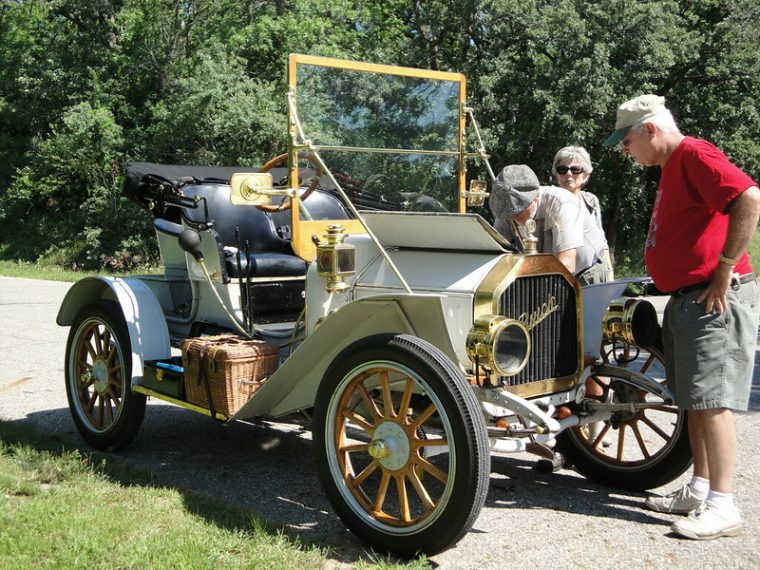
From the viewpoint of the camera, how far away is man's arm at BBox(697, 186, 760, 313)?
133 inches

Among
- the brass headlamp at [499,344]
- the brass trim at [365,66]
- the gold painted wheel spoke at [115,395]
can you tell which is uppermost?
the brass trim at [365,66]

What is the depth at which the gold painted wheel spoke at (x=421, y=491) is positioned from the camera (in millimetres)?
3305

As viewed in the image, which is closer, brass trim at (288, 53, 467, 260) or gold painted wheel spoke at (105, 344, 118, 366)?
brass trim at (288, 53, 467, 260)

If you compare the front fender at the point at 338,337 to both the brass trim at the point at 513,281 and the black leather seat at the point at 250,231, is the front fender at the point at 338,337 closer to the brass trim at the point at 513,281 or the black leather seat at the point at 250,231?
the brass trim at the point at 513,281

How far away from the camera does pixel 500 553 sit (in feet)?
11.4

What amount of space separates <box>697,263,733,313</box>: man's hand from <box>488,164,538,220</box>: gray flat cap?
3.07ft

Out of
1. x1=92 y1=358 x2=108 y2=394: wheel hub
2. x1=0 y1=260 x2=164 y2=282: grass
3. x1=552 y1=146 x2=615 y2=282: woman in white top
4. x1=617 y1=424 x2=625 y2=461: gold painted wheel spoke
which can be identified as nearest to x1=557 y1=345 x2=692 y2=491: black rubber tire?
x1=617 y1=424 x2=625 y2=461: gold painted wheel spoke

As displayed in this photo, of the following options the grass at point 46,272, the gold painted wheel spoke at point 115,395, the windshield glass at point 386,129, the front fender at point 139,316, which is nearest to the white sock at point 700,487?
the windshield glass at point 386,129

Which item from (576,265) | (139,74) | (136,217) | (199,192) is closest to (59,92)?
(139,74)

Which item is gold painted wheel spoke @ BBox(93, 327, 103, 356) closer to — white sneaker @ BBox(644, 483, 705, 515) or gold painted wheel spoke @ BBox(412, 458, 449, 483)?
gold painted wheel spoke @ BBox(412, 458, 449, 483)

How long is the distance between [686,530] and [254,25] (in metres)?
19.7

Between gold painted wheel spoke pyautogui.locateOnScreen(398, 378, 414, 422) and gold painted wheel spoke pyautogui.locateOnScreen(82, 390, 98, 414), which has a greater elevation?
gold painted wheel spoke pyautogui.locateOnScreen(398, 378, 414, 422)

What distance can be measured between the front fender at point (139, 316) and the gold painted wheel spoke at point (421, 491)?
6.40 ft

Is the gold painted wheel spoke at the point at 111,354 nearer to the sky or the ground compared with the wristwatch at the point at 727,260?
nearer to the ground
